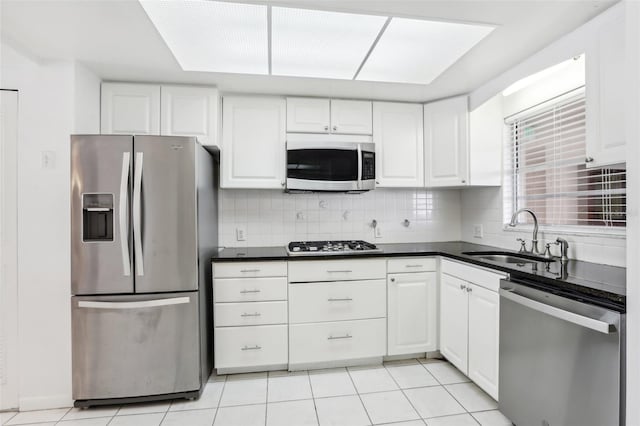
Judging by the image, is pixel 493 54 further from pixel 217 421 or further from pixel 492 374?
pixel 217 421

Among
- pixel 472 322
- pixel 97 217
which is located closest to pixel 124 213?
pixel 97 217

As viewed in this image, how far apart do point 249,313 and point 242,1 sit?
1948 millimetres

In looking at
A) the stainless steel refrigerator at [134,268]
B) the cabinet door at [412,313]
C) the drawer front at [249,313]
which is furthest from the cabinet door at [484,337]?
the stainless steel refrigerator at [134,268]

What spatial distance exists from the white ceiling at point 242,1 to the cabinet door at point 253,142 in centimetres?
18

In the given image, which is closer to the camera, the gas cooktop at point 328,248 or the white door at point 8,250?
the white door at point 8,250

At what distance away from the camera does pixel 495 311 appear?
1.85 m

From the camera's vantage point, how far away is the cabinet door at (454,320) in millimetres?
2152

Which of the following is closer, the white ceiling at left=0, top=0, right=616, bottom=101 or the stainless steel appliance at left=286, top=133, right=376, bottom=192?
the white ceiling at left=0, top=0, right=616, bottom=101

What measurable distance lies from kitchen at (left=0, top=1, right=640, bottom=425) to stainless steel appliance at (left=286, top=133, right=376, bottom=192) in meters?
0.02

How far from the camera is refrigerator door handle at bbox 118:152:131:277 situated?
1894 mm

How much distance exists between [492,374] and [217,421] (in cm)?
169

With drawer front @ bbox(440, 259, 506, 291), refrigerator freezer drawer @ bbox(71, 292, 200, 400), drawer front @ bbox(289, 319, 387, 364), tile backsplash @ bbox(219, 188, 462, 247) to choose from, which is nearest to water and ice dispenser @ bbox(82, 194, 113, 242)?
refrigerator freezer drawer @ bbox(71, 292, 200, 400)

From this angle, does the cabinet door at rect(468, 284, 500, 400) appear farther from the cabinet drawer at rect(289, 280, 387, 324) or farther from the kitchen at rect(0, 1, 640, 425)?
the cabinet drawer at rect(289, 280, 387, 324)

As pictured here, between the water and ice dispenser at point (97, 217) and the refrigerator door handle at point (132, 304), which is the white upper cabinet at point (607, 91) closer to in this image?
the refrigerator door handle at point (132, 304)
